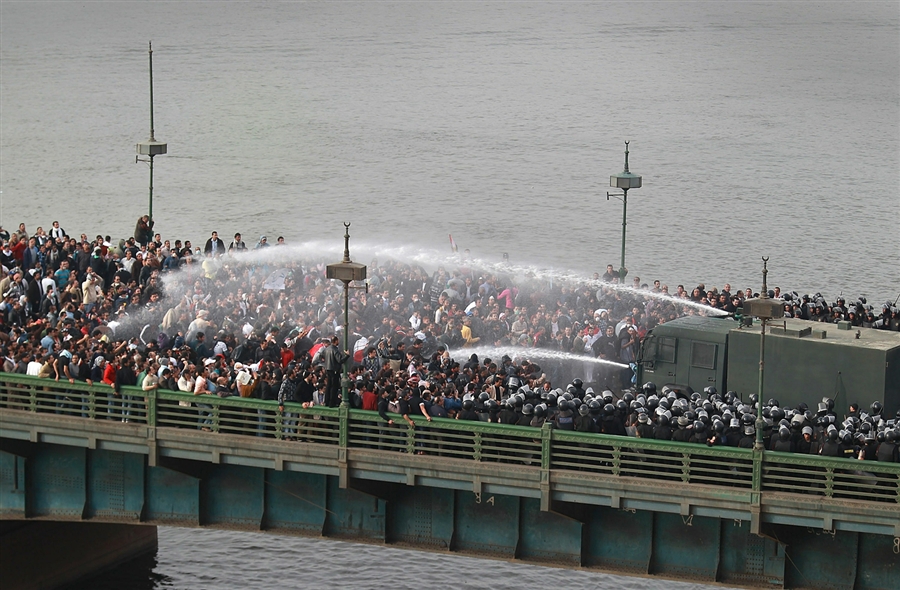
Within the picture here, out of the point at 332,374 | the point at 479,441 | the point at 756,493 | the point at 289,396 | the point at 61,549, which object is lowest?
the point at 61,549

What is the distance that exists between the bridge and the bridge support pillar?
4217mm

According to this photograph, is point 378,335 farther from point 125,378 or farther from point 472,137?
point 472,137

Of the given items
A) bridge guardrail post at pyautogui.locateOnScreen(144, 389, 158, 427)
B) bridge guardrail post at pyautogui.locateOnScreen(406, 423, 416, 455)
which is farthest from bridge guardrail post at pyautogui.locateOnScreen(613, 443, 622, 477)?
bridge guardrail post at pyautogui.locateOnScreen(144, 389, 158, 427)

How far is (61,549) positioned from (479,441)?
607 inches

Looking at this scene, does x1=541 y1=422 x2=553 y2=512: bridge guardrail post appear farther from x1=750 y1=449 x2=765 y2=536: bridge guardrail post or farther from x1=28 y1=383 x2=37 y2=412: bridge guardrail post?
x1=28 y1=383 x2=37 y2=412: bridge guardrail post

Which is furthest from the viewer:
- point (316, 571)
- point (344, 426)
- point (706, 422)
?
point (316, 571)

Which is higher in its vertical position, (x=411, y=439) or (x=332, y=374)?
(x=332, y=374)

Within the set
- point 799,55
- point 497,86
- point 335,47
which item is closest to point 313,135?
point 497,86

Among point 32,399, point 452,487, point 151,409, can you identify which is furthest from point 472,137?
point 452,487

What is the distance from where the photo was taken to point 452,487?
28.8 metres

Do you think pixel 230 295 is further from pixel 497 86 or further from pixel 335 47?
pixel 335 47

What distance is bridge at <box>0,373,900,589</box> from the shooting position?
27.2m

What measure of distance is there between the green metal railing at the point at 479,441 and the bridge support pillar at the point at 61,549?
237 inches

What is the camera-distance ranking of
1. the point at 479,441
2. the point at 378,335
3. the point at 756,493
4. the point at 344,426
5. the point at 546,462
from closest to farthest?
the point at 756,493, the point at 546,462, the point at 479,441, the point at 344,426, the point at 378,335
